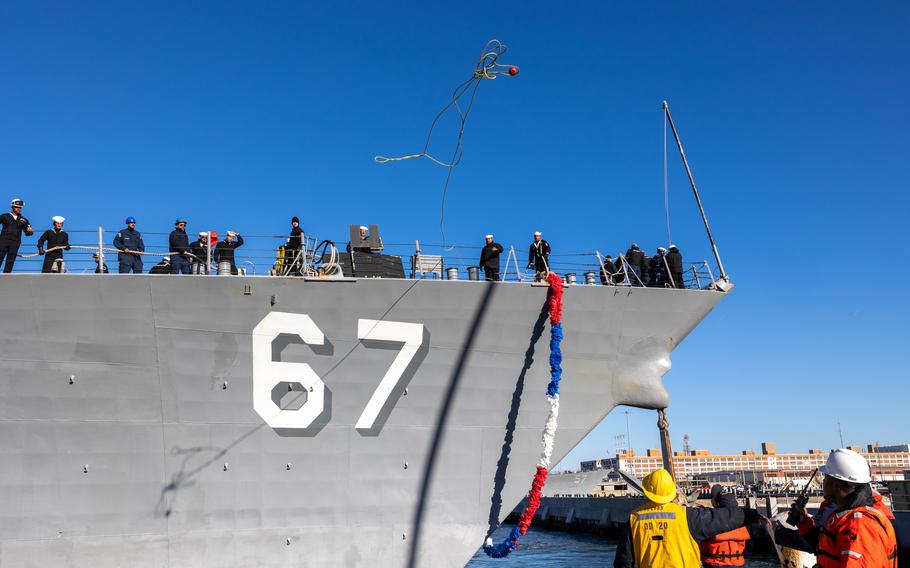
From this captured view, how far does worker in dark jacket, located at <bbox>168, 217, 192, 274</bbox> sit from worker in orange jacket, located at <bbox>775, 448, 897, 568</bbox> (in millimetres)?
8679

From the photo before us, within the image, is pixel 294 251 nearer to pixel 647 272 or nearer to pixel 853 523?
pixel 647 272

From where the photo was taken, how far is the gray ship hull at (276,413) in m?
9.02

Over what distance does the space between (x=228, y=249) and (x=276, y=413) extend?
2.56 metres

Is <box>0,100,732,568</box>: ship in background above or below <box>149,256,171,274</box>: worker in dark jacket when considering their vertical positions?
below

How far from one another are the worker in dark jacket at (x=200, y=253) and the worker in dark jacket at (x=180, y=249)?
91mm

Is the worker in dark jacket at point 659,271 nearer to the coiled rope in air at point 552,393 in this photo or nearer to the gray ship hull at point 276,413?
the gray ship hull at point 276,413

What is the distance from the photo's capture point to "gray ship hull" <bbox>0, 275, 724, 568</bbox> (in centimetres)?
902

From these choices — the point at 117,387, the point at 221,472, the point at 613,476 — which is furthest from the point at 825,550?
the point at 613,476

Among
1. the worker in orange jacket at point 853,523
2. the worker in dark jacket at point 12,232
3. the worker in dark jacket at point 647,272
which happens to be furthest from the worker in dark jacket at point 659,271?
the worker in dark jacket at point 12,232

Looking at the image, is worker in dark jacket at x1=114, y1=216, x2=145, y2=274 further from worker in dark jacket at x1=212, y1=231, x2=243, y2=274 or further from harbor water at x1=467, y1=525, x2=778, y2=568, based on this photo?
harbor water at x1=467, y1=525, x2=778, y2=568

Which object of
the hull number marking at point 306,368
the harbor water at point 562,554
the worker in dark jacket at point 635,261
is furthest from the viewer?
the harbor water at point 562,554

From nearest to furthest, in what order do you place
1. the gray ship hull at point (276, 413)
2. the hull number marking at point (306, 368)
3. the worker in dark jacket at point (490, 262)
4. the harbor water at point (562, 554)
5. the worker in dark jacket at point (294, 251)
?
the gray ship hull at point (276, 413) → the hull number marking at point (306, 368) → the worker in dark jacket at point (294, 251) → the worker in dark jacket at point (490, 262) → the harbor water at point (562, 554)

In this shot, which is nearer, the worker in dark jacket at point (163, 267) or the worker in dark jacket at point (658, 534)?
the worker in dark jacket at point (658, 534)

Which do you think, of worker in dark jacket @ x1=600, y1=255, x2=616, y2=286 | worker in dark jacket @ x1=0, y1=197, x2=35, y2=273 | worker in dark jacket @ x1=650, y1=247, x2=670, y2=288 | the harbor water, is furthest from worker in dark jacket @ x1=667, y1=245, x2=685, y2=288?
the harbor water
